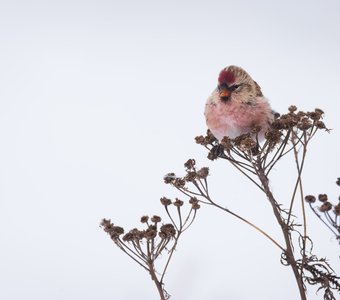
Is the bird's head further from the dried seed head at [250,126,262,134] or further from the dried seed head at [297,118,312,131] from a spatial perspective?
the dried seed head at [297,118,312,131]

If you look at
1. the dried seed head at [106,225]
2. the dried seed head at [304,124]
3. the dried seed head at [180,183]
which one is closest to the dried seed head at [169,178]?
the dried seed head at [180,183]

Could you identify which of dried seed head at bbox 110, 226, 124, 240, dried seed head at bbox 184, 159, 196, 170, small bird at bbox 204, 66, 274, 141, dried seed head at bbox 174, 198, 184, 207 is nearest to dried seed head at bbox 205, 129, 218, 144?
small bird at bbox 204, 66, 274, 141

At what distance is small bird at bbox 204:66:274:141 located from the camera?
5.28 feet

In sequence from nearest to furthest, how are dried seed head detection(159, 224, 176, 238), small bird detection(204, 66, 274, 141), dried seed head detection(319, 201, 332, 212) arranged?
dried seed head detection(319, 201, 332, 212) < dried seed head detection(159, 224, 176, 238) < small bird detection(204, 66, 274, 141)

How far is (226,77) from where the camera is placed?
5.36 ft

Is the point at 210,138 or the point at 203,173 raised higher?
the point at 210,138

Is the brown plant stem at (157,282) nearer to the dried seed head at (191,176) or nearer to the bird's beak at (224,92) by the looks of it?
the dried seed head at (191,176)

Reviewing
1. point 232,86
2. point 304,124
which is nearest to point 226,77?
point 232,86

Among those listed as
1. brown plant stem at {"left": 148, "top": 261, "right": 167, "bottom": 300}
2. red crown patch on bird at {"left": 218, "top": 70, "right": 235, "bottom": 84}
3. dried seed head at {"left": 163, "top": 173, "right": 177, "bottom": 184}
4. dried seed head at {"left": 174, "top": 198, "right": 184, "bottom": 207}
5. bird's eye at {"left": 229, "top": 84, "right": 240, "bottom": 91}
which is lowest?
brown plant stem at {"left": 148, "top": 261, "right": 167, "bottom": 300}

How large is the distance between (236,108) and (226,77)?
0.46 feet

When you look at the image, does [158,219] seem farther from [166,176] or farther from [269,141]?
[269,141]

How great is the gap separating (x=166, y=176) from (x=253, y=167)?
0.38m

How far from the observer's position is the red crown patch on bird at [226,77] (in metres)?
1.63

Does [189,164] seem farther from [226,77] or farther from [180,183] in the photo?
[226,77]
